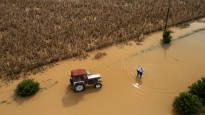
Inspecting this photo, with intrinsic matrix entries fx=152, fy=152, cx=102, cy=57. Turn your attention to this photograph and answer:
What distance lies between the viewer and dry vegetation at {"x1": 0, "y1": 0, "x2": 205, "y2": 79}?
27.7 ft

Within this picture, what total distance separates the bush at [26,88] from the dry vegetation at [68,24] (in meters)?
1.39

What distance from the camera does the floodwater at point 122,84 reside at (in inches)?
225

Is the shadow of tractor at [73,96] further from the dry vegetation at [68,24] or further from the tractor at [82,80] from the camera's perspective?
the dry vegetation at [68,24]

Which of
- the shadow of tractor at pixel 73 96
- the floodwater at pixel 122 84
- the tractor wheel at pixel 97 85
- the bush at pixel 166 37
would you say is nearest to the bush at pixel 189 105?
the floodwater at pixel 122 84

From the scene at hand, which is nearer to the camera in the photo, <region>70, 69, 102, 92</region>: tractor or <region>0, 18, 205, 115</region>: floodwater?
<region>0, 18, 205, 115</region>: floodwater

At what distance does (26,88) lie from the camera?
19.4ft

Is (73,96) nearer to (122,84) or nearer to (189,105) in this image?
(122,84)

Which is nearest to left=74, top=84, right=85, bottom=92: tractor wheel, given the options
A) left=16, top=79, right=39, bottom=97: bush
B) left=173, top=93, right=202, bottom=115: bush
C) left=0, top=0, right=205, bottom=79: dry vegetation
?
left=16, top=79, right=39, bottom=97: bush

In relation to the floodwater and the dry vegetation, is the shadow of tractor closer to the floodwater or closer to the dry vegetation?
the floodwater

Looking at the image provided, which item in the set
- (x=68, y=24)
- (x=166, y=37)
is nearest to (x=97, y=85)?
(x=166, y=37)

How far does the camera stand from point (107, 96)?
615 cm

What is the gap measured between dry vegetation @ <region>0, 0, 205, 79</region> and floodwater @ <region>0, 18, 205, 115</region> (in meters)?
1.07

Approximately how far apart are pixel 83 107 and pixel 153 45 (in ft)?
20.1

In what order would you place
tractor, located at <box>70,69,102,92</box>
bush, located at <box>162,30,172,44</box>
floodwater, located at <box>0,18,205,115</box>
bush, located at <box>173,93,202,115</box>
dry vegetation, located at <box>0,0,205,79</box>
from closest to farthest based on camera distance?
bush, located at <box>173,93,202,115</box> → floodwater, located at <box>0,18,205,115</box> → tractor, located at <box>70,69,102,92</box> → dry vegetation, located at <box>0,0,205,79</box> → bush, located at <box>162,30,172,44</box>
